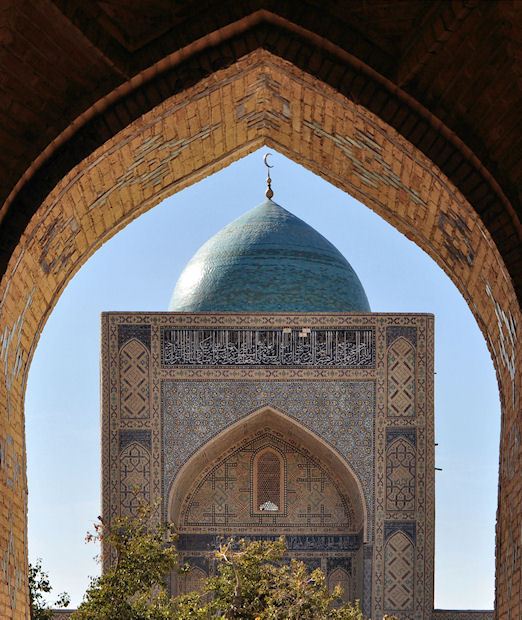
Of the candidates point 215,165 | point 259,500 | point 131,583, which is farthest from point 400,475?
point 215,165

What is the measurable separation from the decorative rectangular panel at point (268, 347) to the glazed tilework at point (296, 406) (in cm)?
5

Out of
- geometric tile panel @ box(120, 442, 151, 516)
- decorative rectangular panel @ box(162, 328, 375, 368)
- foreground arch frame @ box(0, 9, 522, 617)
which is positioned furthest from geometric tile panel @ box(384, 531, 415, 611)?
foreground arch frame @ box(0, 9, 522, 617)

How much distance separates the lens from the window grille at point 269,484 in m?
12.1

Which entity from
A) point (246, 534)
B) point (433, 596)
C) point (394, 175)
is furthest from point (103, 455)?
point (394, 175)

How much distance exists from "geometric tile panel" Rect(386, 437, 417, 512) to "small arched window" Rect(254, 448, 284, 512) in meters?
1.18

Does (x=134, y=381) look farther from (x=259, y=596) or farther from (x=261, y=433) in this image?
(x=259, y=596)

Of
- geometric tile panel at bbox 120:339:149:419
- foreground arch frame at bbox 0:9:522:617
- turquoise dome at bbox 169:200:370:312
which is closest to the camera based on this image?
foreground arch frame at bbox 0:9:522:617

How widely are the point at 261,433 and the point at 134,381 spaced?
1.48 m

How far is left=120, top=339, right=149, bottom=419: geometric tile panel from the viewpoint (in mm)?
11633

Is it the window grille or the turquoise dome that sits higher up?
the turquoise dome

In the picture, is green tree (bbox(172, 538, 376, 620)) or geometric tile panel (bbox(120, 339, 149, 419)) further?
geometric tile panel (bbox(120, 339, 149, 419))

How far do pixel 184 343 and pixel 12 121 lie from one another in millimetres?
8272

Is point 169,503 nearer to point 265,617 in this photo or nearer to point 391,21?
point 265,617

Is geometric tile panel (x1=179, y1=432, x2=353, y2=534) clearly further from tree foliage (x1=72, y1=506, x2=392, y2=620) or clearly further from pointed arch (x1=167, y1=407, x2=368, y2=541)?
tree foliage (x1=72, y1=506, x2=392, y2=620)
